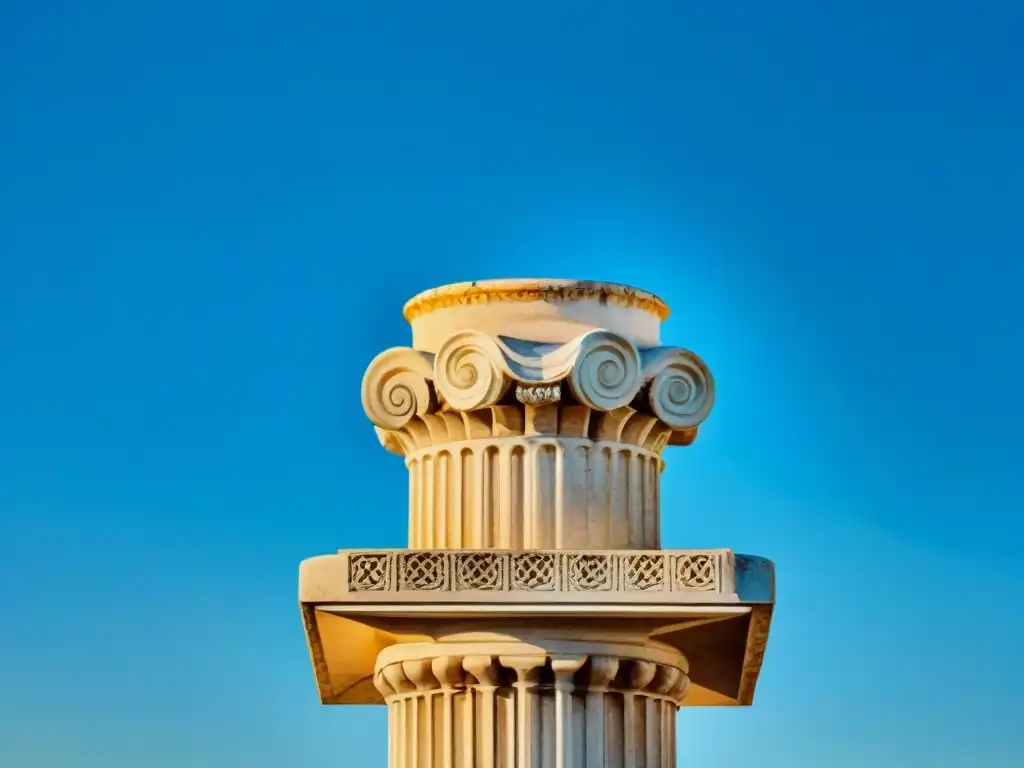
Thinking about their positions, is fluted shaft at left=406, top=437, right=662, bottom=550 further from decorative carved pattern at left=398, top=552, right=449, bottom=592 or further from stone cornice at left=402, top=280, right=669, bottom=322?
stone cornice at left=402, top=280, right=669, bottom=322

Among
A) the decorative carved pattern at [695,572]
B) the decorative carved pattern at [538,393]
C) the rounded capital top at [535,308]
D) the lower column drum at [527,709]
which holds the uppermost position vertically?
the rounded capital top at [535,308]

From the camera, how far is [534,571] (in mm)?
30828

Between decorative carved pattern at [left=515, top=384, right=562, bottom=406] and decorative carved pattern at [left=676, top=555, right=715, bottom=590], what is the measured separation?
2532mm

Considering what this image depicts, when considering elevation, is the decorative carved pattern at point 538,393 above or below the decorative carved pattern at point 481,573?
above

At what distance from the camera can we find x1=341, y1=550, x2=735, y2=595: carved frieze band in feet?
101

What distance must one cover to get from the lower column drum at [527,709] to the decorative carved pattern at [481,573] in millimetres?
900

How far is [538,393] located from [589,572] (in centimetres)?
234

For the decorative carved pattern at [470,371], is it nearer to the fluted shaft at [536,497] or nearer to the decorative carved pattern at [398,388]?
the decorative carved pattern at [398,388]

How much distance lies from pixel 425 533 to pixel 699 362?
3.86m

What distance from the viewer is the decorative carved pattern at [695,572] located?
30.7 metres

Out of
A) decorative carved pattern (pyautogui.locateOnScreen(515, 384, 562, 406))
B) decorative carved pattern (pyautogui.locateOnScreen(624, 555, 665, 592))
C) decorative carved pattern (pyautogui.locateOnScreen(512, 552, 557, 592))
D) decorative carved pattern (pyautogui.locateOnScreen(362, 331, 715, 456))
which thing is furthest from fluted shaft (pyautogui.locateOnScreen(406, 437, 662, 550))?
decorative carved pattern (pyautogui.locateOnScreen(624, 555, 665, 592))

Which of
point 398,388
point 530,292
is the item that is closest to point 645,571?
point 530,292

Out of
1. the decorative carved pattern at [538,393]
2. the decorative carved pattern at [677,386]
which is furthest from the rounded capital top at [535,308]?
the decorative carved pattern at [538,393]

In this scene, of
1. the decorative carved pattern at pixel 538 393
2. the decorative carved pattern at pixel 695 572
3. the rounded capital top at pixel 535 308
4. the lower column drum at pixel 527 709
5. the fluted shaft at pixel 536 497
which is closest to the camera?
the decorative carved pattern at pixel 695 572
